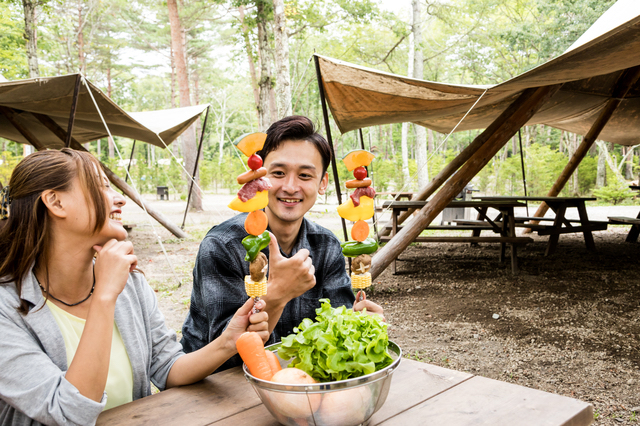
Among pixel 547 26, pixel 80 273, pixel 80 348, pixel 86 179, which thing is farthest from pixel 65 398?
pixel 547 26

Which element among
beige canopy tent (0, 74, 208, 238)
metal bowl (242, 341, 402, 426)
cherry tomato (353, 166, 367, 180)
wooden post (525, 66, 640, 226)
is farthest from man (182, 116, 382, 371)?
wooden post (525, 66, 640, 226)

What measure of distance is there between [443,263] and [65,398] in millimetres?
6051

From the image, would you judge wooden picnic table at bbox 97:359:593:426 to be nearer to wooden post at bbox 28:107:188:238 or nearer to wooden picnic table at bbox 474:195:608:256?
wooden post at bbox 28:107:188:238

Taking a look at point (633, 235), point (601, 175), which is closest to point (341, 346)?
point (633, 235)

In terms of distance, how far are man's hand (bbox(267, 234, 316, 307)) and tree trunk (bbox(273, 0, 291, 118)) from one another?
7.69 m

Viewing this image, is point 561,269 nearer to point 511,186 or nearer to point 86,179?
point 86,179

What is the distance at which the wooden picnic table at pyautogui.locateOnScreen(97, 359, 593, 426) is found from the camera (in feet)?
3.43

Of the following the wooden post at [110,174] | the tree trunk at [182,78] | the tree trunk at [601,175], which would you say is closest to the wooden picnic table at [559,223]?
the wooden post at [110,174]

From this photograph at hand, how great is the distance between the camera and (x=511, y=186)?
725 inches

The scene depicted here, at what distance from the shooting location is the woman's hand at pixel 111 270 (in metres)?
1.12

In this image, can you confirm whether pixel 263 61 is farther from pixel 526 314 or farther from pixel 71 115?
pixel 526 314

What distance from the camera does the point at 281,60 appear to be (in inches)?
354

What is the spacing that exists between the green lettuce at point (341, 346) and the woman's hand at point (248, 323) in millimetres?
174

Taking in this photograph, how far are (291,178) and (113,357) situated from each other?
2.73ft
